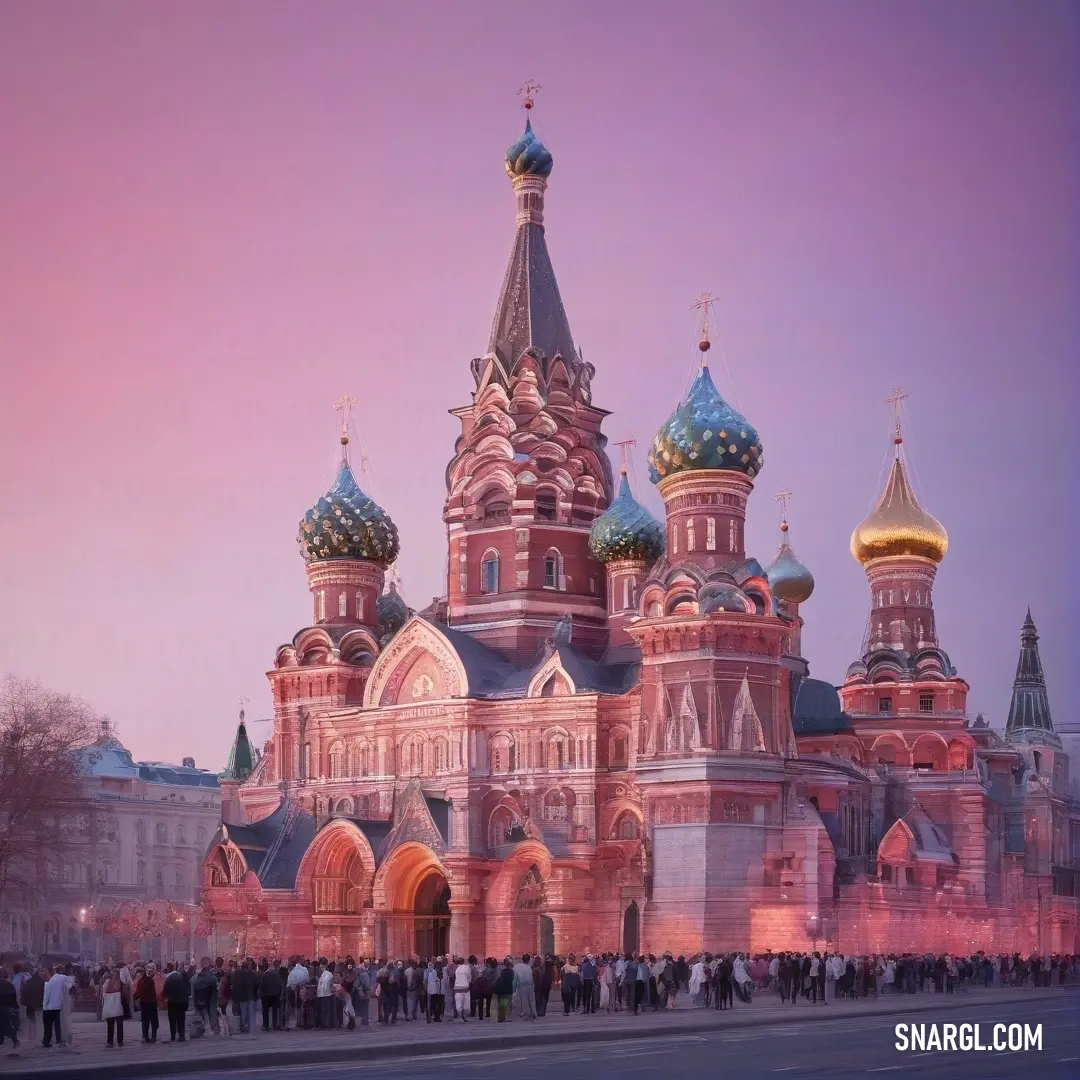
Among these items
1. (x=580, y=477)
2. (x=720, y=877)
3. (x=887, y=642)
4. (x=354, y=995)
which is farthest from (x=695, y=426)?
(x=354, y=995)

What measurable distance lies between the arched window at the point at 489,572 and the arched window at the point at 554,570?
152cm

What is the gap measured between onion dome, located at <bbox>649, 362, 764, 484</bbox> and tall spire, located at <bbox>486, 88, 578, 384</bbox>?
754 centimetres

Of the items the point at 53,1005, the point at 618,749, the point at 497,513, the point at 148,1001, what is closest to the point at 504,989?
the point at 148,1001

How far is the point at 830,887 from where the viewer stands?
48250 mm

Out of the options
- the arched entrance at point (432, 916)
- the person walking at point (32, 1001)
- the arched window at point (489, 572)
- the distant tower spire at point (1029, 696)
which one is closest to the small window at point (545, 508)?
the arched window at point (489, 572)

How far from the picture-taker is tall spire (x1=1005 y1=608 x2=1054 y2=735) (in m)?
98.2

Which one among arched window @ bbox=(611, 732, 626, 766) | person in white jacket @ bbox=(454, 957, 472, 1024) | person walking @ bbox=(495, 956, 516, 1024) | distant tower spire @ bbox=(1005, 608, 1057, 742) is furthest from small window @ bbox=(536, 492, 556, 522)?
distant tower spire @ bbox=(1005, 608, 1057, 742)

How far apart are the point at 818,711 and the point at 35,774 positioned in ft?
81.0

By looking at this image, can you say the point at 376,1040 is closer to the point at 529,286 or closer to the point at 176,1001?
the point at 176,1001

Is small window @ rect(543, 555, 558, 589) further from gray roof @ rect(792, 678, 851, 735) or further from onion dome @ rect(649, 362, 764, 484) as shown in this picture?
gray roof @ rect(792, 678, 851, 735)

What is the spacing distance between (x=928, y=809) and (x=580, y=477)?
51.1 feet

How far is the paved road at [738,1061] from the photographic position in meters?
21.9

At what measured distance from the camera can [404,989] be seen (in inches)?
1355

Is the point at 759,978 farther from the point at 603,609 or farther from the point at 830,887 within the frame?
the point at 603,609
